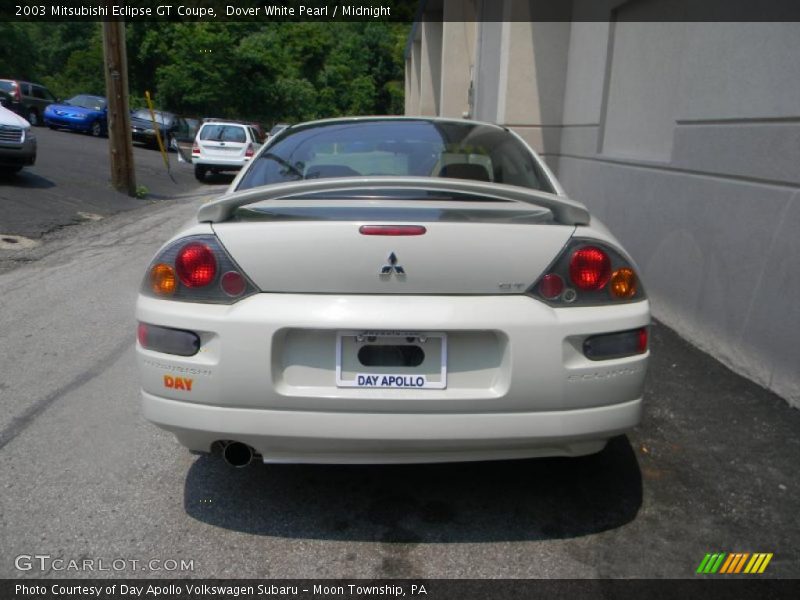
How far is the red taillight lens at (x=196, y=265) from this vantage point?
8.23 ft

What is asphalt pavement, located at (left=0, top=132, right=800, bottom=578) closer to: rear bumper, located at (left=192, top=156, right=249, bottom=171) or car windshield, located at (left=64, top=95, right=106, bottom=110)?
rear bumper, located at (left=192, top=156, right=249, bottom=171)

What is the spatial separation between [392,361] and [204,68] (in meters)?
40.2

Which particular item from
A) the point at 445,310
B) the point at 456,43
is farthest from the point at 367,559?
the point at 456,43

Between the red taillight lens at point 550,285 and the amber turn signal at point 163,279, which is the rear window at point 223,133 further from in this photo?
the red taillight lens at point 550,285

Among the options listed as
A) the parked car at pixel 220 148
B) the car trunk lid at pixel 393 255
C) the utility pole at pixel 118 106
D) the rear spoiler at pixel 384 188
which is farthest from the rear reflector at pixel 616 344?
the parked car at pixel 220 148

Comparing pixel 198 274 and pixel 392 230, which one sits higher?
pixel 392 230

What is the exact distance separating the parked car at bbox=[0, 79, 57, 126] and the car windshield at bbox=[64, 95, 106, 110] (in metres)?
1.48

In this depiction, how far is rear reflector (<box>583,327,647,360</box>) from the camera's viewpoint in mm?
2477

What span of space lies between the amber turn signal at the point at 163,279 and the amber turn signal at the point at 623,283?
1624 millimetres

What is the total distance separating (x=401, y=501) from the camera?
295 centimetres

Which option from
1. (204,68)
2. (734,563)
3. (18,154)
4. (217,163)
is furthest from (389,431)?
(204,68)

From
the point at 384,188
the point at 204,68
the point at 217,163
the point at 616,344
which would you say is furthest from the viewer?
the point at 204,68

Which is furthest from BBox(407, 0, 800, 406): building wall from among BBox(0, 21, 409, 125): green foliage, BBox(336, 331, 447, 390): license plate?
BBox(0, 21, 409, 125): green foliage

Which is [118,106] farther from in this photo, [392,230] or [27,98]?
[27,98]
